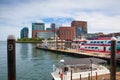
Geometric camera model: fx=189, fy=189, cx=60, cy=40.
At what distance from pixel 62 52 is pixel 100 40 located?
1946 cm

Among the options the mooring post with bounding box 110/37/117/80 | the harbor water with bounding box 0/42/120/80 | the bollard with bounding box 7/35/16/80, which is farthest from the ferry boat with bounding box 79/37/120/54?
the bollard with bounding box 7/35/16/80

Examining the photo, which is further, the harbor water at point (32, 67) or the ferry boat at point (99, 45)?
the ferry boat at point (99, 45)

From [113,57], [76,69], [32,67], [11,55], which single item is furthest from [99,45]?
[11,55]

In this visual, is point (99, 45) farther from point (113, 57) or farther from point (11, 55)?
point (11, 55)

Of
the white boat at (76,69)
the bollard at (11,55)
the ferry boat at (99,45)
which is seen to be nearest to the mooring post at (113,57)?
the bollard at (11,55)

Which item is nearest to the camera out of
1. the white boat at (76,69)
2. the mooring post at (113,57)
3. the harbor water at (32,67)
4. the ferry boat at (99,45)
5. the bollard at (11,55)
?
the bollard at (11,55)

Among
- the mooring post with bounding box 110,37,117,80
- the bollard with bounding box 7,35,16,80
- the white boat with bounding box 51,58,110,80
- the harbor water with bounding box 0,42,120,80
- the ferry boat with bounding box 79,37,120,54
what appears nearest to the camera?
the bollard with bounding box 7,35,16,80

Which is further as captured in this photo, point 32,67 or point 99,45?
point 99,45

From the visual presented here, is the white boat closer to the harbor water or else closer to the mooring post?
the harbor water

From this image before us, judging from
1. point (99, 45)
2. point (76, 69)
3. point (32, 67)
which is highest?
point (99, 45)

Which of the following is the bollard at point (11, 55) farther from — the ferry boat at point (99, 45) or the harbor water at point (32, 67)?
the ferry boat at point (99, 45)

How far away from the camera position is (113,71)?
521 inches

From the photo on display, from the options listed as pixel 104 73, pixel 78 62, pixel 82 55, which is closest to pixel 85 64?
pixel 78 62

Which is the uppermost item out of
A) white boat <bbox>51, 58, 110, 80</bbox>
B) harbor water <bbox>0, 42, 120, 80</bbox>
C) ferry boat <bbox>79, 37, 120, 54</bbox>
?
ferry boat <bbox>79, 37, 120, 54</bbox>
